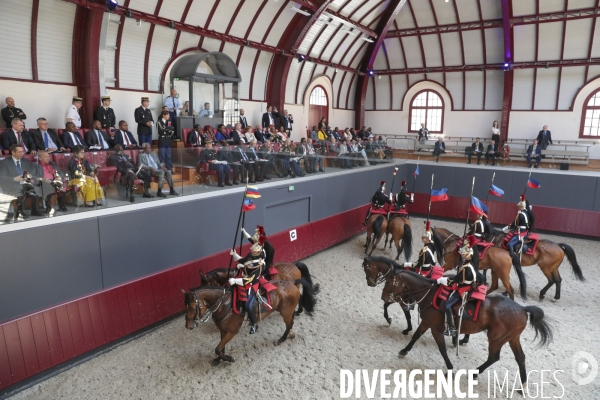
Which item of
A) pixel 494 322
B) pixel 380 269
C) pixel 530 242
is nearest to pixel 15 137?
pixel 380 269

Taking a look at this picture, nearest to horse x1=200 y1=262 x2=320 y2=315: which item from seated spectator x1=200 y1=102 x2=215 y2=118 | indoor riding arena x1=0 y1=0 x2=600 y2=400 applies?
indoor riding arena x1=0 y1=0 x2=600 y2=400

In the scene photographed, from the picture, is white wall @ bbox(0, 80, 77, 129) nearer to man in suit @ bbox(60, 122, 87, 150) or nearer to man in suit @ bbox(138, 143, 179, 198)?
man in suit @ bbox(60, 122, 87, 150)

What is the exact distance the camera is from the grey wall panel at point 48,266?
5992mm

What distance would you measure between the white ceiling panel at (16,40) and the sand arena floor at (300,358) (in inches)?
356

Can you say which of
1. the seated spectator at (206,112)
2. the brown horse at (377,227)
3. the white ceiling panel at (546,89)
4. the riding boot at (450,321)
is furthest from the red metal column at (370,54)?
the riding boot at (450,321)

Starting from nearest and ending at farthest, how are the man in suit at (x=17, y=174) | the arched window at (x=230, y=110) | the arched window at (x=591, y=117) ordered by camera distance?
the man in suit at (x=17, y=174)
the arched window at (x=230, y=110)
the arched window at (x=591, y=117)

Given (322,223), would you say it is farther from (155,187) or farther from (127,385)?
(127,385)

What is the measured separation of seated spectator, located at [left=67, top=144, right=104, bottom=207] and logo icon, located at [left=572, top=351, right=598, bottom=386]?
28.0 ft

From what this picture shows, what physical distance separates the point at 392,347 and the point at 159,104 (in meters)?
12.8

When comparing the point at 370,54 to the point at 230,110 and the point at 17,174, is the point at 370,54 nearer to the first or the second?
the point at 230,110

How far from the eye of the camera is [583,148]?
1898 centimetres

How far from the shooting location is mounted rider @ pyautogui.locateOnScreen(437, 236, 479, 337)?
249 inches

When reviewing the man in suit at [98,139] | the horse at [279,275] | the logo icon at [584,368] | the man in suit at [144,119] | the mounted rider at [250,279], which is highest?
the man in suit at [144,119]

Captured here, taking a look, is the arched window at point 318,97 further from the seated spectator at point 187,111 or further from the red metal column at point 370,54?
the seated spectator at point 187,111
